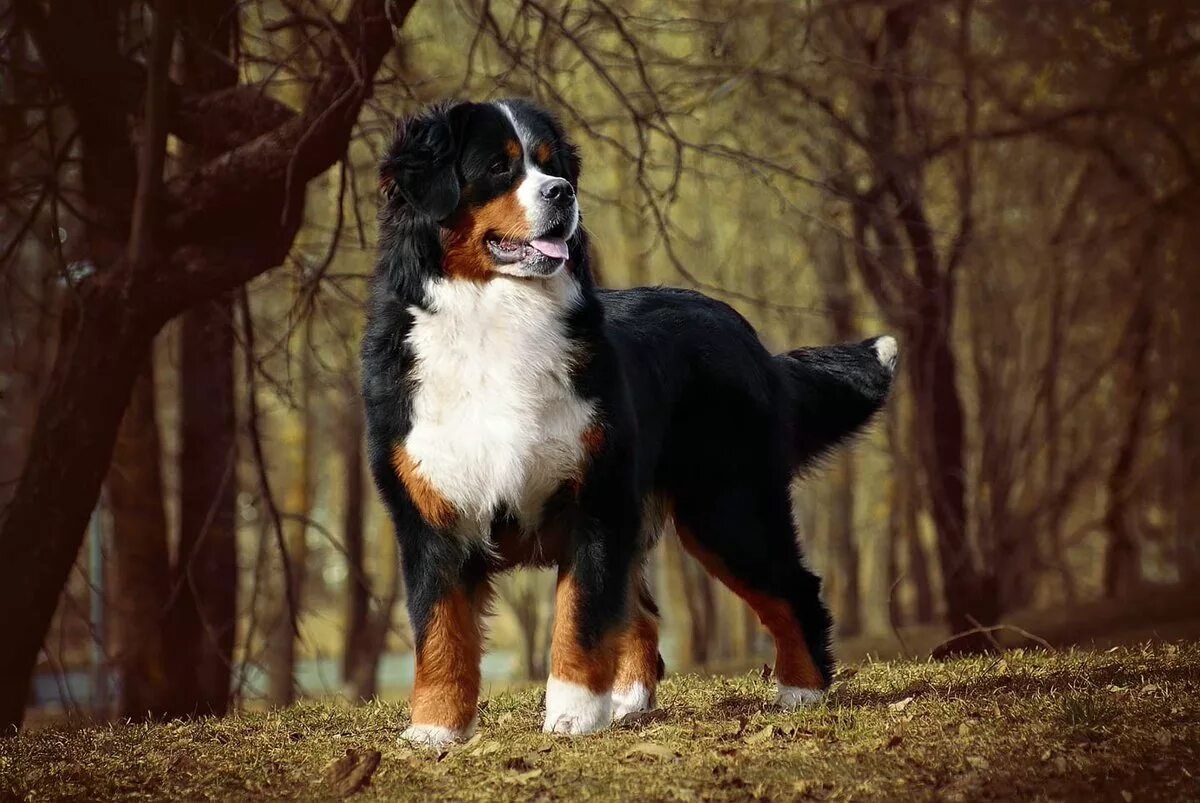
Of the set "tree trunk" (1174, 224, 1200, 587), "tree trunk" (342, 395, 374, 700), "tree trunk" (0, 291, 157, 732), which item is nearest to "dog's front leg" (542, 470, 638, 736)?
"tree trunk" (0, 291, 157, 732)

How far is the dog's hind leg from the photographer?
18.1 feet

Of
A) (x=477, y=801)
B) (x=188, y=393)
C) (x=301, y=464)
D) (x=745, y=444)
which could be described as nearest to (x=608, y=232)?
(x=301, y=464)

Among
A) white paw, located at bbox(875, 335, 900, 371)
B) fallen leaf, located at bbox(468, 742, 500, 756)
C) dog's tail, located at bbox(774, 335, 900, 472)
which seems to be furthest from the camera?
white paw, located at bbox(875, 335, 900, 371)

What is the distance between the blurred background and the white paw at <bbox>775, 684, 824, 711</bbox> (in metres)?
1.20

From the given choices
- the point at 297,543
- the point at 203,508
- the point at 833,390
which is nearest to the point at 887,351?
the point at 833,390

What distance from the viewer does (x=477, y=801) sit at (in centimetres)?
422

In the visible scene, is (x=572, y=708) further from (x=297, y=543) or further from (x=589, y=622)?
(x=297, y=543)

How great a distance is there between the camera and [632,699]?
570cm

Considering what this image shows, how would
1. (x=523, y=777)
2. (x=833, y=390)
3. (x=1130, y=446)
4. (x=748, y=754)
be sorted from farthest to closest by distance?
(x=1130, y=446) < (x=833, y=390) < (x=748, y=754) < (x=523, y=777)

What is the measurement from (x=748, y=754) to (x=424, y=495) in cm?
139

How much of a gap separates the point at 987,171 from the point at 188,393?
34.3 feet

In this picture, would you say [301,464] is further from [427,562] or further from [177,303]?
[427,562]

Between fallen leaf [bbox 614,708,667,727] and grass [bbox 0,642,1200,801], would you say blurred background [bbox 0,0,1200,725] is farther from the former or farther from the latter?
grass [bbox 0,642,1200,801]

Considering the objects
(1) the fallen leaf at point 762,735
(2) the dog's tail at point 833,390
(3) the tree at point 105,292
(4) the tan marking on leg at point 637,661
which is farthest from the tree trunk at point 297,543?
(1) the fallen leaf at point 762,735
